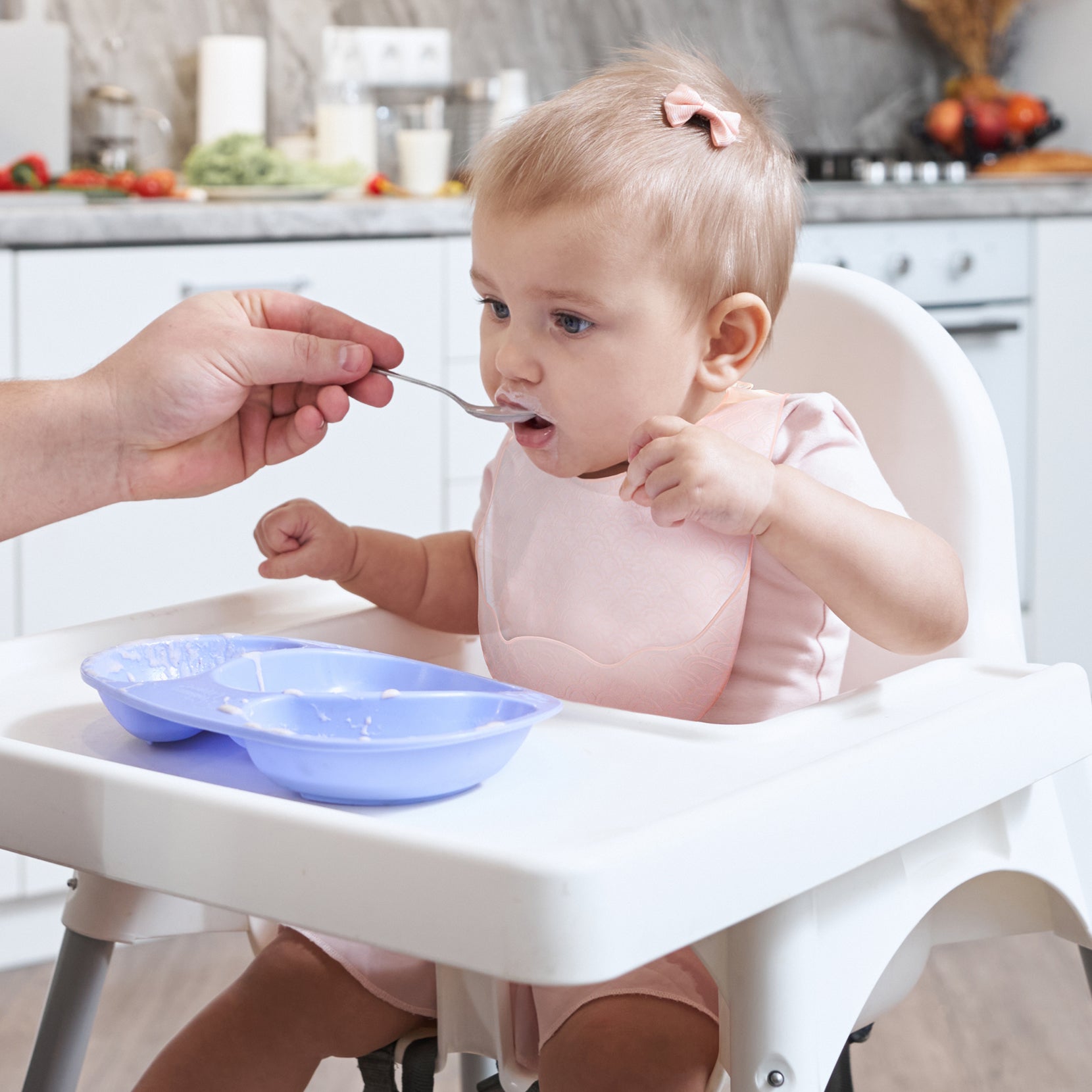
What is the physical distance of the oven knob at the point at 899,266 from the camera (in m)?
2.40

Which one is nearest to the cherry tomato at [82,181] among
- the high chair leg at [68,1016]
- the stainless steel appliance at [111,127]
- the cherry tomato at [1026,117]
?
the stainless steel appliance at [111,127]

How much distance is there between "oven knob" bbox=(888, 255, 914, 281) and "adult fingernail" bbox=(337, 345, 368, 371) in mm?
1650

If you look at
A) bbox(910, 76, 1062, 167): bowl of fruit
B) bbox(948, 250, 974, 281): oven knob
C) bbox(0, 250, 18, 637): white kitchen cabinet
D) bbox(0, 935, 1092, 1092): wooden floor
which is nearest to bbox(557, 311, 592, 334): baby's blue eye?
bbox(0, 935, 1092, 1092): wooden floor

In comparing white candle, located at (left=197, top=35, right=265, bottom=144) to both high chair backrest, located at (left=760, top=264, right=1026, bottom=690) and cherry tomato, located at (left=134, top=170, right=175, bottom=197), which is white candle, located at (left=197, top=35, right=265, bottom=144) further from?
high chair backrest, located at (left=760, top=264, right=1026, bottom=690)

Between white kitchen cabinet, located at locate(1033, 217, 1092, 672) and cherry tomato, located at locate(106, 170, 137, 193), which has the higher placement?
cherry tomato, located at locate(106, 170, 137, 193)

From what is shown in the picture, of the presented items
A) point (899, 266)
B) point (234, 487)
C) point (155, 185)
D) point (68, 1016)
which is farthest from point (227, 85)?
point (68, 1016)

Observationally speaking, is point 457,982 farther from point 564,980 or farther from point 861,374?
point 861,374

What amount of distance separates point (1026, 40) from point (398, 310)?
1829 millimetres

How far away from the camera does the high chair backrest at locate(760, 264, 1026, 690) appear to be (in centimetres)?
93

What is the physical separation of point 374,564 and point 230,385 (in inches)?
6.6

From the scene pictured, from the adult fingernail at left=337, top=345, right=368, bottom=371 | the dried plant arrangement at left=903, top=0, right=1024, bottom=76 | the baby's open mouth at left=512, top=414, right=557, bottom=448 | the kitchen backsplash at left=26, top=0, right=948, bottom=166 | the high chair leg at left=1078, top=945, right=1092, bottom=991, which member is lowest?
the high chair leg at left=1078, top=945, right=1092, bottom=991

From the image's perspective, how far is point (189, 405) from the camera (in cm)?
90

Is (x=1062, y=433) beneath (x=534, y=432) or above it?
beneath

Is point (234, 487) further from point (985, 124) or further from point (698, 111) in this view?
point (985, 124)
